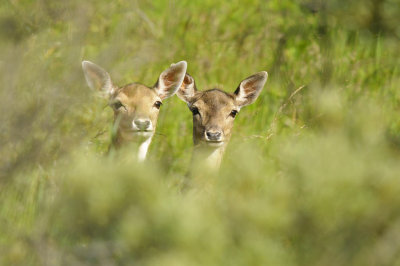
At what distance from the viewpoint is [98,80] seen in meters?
5.16

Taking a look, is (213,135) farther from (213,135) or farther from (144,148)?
(144,148)

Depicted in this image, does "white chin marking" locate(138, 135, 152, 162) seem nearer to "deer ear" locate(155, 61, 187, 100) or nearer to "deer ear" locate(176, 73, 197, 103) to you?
"deer ear" locate(155, 61, 187, 100)

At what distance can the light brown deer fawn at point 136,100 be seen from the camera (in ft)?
16.3

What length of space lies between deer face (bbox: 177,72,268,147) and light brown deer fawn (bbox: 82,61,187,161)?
0.20 meters

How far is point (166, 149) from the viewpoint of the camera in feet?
17.7

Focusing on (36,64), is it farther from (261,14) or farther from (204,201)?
(261,14)

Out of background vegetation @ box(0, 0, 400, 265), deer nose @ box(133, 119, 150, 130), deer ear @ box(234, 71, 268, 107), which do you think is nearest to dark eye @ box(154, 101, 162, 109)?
deer nose @ box(133, 119, 150, 130)

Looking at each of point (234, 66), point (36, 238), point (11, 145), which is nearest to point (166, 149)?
point (234, 66)

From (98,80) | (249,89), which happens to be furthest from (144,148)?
(249,89)

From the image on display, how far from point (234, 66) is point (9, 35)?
159 inches

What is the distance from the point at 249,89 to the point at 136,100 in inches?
38.1

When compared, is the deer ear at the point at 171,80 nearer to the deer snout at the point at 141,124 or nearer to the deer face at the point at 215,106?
the deer face at the point at 215,106

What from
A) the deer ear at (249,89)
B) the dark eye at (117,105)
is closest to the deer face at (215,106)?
the deer ear at (249,89)

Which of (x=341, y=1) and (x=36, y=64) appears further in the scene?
(x=341, y=1)
